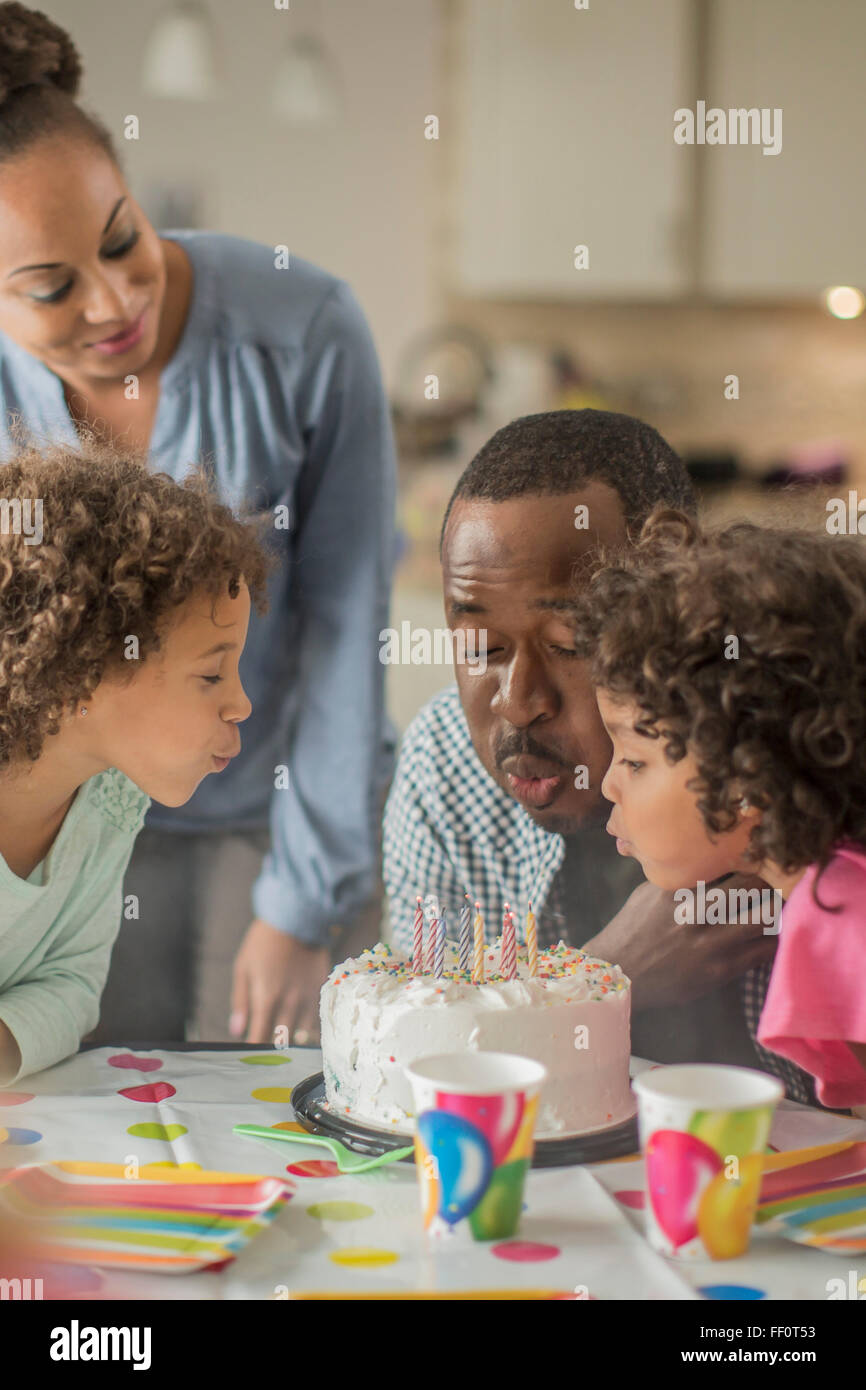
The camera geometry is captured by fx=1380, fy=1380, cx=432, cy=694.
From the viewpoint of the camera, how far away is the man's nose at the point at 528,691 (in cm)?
112

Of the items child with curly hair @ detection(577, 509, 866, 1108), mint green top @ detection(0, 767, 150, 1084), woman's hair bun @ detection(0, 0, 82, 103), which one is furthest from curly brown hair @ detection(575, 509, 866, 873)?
woman's hair bun @ detection(0, 0, 82, 103)

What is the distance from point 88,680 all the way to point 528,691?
1.14 feet

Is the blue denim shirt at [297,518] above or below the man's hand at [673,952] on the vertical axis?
above

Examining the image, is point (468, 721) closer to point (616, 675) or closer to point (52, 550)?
point (616, 675)

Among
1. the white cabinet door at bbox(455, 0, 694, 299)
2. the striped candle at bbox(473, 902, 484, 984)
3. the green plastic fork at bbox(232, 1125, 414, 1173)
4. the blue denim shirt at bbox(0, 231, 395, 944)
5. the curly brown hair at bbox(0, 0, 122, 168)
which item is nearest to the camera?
the green plastic fork at bbox(232, 1125, 414, 1173)

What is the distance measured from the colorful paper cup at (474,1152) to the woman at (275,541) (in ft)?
2.02

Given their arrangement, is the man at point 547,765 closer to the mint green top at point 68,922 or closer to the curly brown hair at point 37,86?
the mint green top at point 68,922

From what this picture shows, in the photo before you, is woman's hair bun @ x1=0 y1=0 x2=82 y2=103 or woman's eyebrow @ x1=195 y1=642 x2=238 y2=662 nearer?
woman's eyebrow @ x1=195 y1=642 x2=238 y2=662

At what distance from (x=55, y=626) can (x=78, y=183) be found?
0.42 meters

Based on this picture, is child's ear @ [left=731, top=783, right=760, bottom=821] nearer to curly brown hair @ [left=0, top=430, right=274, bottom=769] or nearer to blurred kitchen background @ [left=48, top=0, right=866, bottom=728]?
curly brown hair @ [left=0, top=430, right=274, bottom=769]

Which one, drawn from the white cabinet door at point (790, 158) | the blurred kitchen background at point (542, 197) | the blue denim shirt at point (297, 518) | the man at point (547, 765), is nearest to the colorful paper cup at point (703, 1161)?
the man at point (547, 765)

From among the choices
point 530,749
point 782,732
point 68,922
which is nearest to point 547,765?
point 530,749

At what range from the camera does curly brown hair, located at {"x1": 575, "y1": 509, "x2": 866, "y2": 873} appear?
0.87m

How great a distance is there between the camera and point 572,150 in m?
2.62
